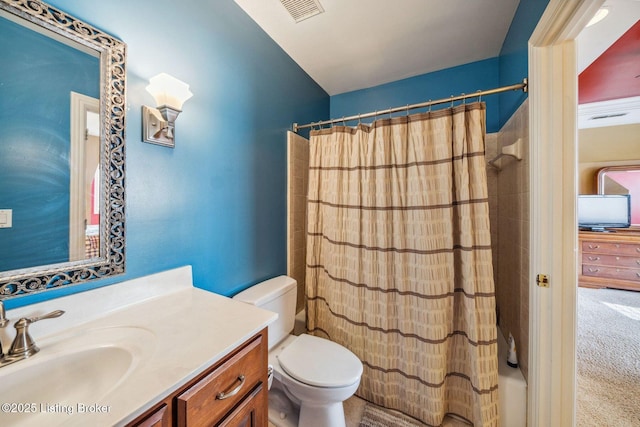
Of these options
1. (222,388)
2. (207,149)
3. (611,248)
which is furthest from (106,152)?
(611,248)

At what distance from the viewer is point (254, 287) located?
1476 mm

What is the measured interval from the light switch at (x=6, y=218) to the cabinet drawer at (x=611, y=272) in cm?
550

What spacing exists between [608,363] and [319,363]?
2351mm

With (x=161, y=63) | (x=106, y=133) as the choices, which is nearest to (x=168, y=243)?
(x=106, y=133)

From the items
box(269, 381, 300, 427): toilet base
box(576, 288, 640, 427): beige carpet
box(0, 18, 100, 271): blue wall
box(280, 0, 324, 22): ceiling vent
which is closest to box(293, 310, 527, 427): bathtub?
box(576, 288, 640, 427): beige carpet

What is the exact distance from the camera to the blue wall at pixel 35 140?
0.70 m

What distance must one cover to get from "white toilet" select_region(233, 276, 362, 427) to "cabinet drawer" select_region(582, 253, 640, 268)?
13.9ft

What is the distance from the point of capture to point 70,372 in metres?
0.67

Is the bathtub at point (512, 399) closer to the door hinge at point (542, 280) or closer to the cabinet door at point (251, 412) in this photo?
the door hinge at point (542, 280)

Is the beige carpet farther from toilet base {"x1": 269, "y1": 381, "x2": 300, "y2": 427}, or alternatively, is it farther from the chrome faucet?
the chrome faucet

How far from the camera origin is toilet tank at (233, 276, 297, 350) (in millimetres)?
1359

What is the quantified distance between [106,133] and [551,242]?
6.18 feet

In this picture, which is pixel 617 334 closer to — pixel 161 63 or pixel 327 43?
pixel 327 43

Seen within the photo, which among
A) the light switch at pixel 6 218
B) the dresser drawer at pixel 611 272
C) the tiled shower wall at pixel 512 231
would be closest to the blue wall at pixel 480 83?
the tiled shower wall at pixel 512 231
